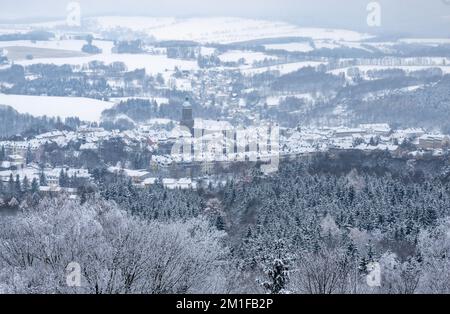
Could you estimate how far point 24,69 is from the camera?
223 feet

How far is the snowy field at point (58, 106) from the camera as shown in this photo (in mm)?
56753

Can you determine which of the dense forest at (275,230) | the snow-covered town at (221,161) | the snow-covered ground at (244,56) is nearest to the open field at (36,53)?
the snow-covered town at (221,161)

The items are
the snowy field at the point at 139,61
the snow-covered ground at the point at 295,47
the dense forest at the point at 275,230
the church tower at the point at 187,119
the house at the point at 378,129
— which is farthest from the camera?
the snow-covered ground at the point at 295,47

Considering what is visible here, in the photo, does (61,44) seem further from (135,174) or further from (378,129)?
(135,174)

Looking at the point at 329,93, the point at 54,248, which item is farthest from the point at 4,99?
the point at 54,248

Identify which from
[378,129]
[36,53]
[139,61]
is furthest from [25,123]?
[139,61]

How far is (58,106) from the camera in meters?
59.2

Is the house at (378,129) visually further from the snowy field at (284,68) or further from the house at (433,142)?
the snowy field at (284,68)

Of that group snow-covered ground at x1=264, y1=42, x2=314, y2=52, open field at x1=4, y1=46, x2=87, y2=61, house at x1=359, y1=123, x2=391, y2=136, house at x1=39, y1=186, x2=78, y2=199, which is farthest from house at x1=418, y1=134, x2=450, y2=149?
snow-covered ground at x1=264, y1=42, x2=314, y2=52

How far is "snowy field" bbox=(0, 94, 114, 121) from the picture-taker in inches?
2234

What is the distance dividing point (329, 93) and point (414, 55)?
7.72 m

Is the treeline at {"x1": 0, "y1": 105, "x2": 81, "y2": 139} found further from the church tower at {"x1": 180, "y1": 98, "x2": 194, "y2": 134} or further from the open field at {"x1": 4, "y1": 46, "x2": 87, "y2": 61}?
the open field at {"x1": 4, "y1": 46, "x2": 87, "y2": 61}
